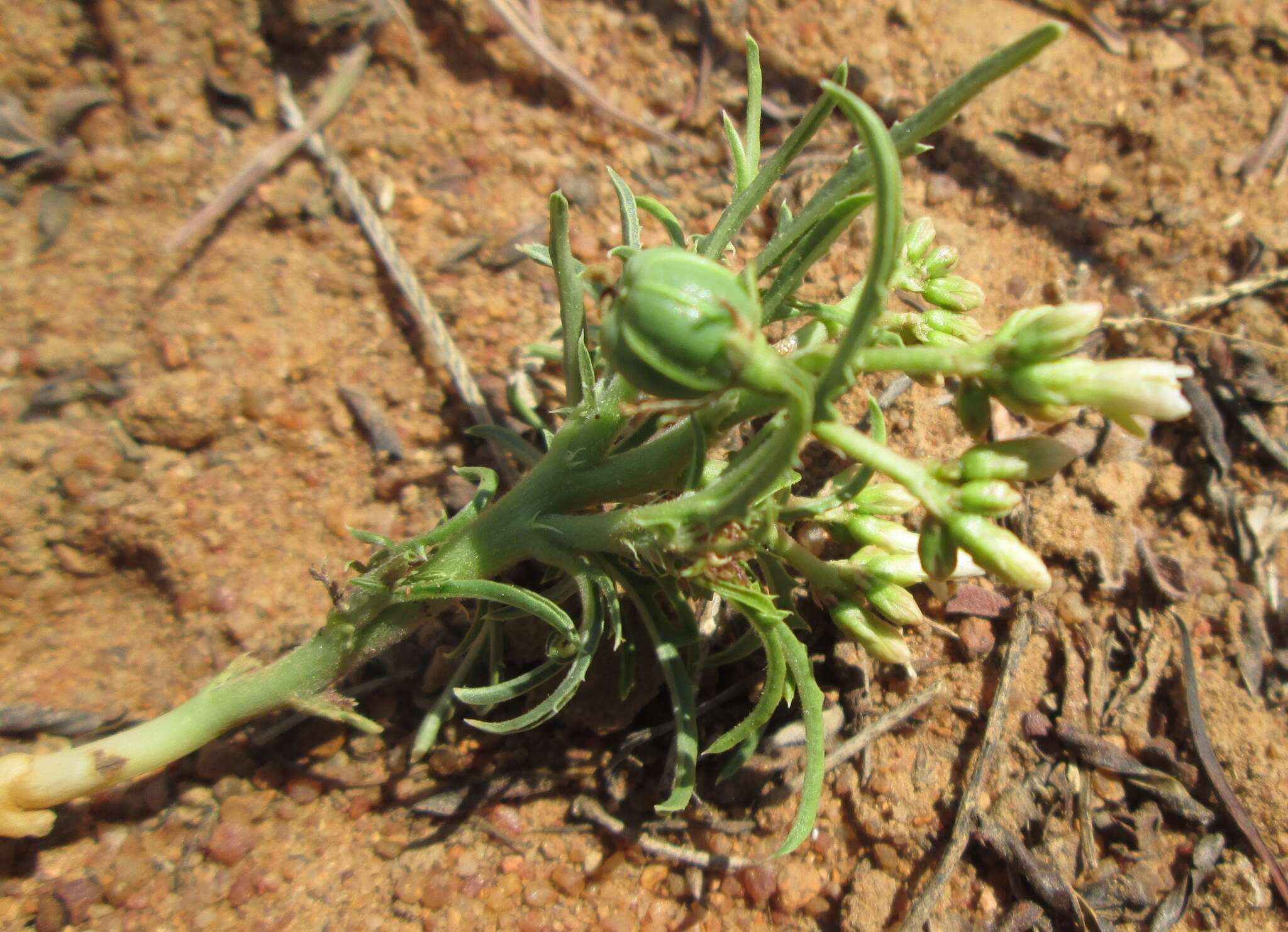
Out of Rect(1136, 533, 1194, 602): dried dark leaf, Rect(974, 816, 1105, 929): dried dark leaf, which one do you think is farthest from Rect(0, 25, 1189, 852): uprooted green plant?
Rect(1136, 533, 1194, 602): dried dark leaf

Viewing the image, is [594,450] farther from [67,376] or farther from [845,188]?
[67,376]

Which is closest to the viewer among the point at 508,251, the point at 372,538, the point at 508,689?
the point at 508,689

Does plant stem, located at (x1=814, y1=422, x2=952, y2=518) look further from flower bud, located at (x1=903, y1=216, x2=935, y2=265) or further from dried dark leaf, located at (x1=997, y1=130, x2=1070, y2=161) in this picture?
dried dark leaf, located at (x1=997, y1=130, x2=1070, y2=161)

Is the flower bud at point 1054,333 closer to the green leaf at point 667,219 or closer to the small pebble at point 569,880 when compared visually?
the green leaf at point 667,219

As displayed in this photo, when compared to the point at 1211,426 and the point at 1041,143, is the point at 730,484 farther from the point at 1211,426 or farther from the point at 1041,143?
the point at 1041,143

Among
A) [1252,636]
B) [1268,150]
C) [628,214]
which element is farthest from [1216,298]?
[628,214]
